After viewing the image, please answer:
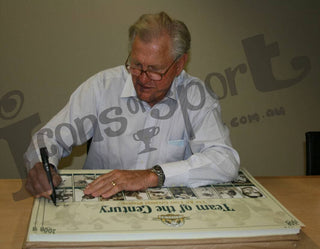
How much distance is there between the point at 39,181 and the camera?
122cm

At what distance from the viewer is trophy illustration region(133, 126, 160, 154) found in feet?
5.98

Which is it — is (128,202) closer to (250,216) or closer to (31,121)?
(250,216)

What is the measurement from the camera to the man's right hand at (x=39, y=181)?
3.77ft

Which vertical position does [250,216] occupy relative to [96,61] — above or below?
below

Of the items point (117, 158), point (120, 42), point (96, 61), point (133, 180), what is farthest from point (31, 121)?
point (133, 180)

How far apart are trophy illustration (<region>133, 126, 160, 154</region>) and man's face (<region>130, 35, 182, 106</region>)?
5.7 inches

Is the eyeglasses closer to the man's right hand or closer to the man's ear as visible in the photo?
the man's ear

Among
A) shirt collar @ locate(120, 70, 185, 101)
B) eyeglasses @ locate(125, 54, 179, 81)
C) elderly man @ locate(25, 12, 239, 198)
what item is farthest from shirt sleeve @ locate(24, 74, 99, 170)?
eyeglasses @ locate(125, 54, 179, 81)

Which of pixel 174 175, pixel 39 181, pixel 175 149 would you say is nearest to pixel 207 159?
pixel 174 175

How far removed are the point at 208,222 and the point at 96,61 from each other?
2.00 m

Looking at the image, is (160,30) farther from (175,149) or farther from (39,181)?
(39,181)

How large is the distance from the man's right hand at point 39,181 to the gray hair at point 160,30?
0.66 metres

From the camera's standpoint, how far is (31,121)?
9.46ft

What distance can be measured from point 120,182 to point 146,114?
2.04 feet
